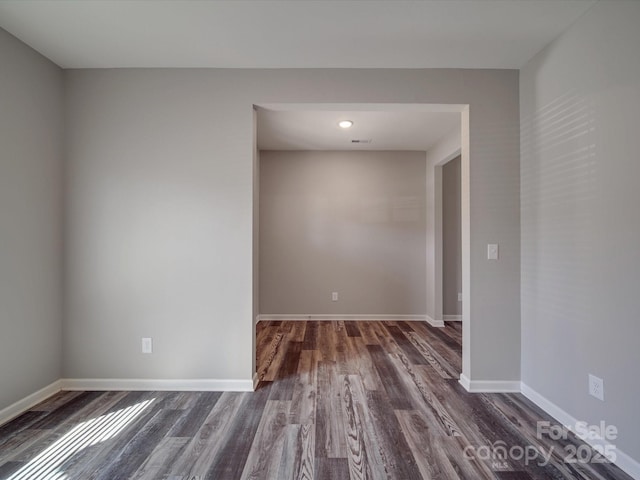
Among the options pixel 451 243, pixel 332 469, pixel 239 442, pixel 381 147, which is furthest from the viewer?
pixel 451 243

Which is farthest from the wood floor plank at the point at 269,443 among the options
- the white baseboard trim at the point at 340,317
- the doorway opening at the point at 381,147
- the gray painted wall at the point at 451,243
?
the gray painted wall at the point at 451,243

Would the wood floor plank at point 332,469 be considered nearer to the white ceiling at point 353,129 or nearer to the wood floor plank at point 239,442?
→ the wood floor plank at point 239,442

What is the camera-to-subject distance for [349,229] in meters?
4.79

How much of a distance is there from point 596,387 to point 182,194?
3.11 metres

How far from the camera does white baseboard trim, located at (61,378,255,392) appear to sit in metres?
2.53

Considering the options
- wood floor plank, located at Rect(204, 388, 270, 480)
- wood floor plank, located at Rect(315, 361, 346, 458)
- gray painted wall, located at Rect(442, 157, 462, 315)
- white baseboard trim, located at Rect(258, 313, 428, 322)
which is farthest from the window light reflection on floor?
gray painted wall, located at Rect(442, 157, 462, 315)

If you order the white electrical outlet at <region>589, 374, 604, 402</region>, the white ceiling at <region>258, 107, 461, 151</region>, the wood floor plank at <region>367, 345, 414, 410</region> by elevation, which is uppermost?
the white ceiling at <region>258, 107, 461, 151</region>

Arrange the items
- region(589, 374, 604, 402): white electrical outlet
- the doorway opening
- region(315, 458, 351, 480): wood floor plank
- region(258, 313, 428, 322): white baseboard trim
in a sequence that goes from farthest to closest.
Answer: region(258, 313, 428, 322): white baseboard trim
the doorway opening
region(589, 374, 604, 402): white electrical outlet
region(315, 458, 351, 480): wood floor plank

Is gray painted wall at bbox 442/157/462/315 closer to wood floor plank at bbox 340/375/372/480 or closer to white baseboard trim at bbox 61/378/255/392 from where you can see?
wood floor plank at bbox 340/375/372/480

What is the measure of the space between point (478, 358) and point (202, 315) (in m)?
2.29

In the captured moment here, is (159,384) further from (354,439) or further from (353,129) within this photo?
(353,129)

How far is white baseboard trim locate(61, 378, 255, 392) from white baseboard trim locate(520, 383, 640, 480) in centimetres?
218

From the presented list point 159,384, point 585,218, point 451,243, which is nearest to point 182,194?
point 159,384

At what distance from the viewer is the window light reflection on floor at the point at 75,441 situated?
1.62 meters
